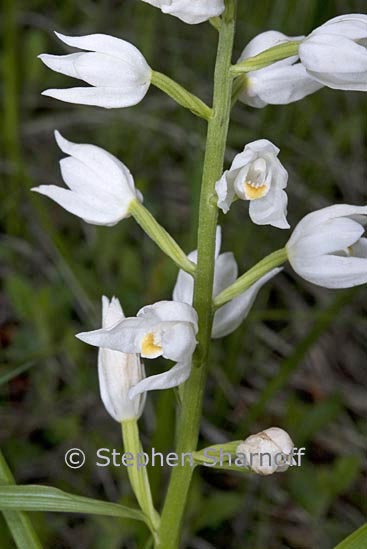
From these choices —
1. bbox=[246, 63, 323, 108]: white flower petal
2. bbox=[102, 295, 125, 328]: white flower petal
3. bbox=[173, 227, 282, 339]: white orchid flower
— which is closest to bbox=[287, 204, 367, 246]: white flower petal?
bbox=[173, 227, 282, 339]: white orchid flower

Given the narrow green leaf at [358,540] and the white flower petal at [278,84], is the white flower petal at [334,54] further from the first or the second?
the narrow green leaf at [358,540]

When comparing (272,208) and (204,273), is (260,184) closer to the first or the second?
(272,208)

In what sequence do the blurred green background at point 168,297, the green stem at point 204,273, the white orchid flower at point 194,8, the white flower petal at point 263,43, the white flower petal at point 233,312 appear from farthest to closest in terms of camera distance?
1. the blurred green background at point 168,297
2. the white flower petal at point 233,312
3. the white flower petal at point 263,43
4. the green stem at point 204,273
5. the white orchid flower at point 194,8

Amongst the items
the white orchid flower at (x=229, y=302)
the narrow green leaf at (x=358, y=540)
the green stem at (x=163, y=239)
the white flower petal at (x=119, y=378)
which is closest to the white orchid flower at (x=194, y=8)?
the green stem at (x=163, y=239)

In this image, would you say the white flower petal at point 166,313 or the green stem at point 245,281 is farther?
the green stem at point 245,281

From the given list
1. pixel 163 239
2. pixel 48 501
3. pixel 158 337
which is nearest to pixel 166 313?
pixel 158 337

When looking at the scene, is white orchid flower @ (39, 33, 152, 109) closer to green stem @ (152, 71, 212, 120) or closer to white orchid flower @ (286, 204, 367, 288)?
green stem @ (152, 71, 212, 120)
